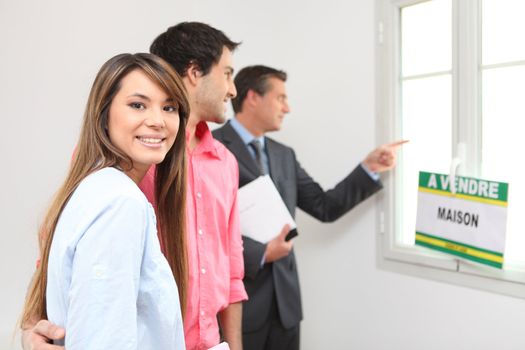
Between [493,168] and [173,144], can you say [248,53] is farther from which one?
[173,144]

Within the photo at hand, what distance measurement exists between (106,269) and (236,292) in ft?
2.79

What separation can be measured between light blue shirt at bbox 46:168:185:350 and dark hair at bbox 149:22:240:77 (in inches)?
28.1

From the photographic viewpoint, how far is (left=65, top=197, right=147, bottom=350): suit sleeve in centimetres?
77

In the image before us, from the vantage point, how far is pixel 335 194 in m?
2.19

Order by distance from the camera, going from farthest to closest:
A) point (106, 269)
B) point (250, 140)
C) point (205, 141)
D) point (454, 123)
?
point (250, 140), point (454, 123), point (205, 141), point (106, 269)

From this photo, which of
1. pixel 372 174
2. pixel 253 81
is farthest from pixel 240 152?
pixel 372 174

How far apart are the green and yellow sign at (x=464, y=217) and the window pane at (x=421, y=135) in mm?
117

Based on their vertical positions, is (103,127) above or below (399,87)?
below

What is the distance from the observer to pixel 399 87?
2.12 m

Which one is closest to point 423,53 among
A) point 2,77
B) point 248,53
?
point 248,53

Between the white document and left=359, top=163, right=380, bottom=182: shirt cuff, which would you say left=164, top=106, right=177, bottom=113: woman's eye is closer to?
the white document

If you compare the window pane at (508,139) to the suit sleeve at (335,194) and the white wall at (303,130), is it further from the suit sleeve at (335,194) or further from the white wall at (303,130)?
the suit sleeve at (335,194)

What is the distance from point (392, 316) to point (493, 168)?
77 cm

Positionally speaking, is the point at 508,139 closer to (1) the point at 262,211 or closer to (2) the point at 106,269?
(1) the point at 262,211
